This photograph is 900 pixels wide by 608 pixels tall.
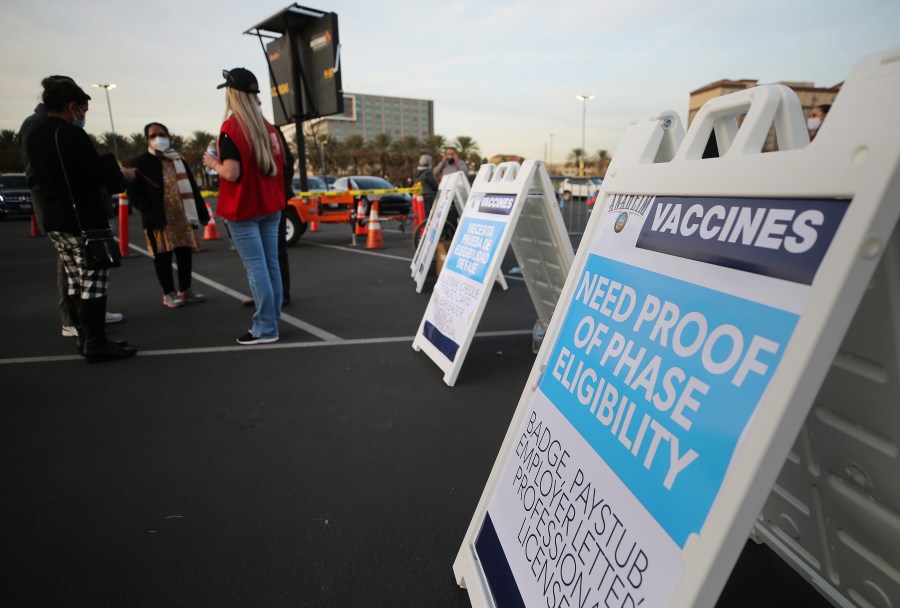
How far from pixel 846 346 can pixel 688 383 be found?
396 millimetres

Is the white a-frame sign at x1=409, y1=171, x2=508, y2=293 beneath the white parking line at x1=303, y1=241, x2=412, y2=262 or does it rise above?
above

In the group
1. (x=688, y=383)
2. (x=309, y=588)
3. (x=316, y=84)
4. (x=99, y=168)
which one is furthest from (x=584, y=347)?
(x=316, y=84)

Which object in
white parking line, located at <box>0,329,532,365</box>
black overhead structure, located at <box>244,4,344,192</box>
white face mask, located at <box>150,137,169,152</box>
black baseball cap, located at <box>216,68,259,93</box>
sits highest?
black overhead structure, located at <box>244,4,344,192</box>

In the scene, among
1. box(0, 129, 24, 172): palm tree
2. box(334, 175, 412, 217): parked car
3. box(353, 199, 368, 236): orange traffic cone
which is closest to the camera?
box(353, 199, 368, 236): orange traffic cone

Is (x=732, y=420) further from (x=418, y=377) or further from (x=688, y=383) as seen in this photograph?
(x=418, y=377)

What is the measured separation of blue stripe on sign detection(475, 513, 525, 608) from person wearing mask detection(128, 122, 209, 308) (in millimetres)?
4779

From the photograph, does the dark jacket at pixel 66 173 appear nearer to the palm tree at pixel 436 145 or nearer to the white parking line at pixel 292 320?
the white parking line at pixel 292 320

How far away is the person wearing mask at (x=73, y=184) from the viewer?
11.2 ft

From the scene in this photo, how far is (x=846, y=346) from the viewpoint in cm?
110

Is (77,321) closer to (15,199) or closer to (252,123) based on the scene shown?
(252,123)

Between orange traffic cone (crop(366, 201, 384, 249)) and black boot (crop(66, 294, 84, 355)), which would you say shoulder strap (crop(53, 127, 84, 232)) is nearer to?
black boot (crop(66, 294, 84, 355))

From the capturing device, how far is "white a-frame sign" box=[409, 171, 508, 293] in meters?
5.92

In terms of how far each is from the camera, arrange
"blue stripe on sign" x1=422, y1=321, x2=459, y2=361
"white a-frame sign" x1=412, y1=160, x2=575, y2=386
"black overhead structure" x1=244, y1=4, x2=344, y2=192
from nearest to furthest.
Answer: "white a-frame sign" x1=412, y1=160, x2=575, y2=386
"blue stripe on sign" x1=422, y1=321, x2=459, y2=361
"black overhead structure" x1=244, y1=4, x2=344, y2=192

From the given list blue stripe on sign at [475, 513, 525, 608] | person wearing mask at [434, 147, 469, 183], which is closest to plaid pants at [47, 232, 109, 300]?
blue stripe on sign at [475, 513, 525, 608]
